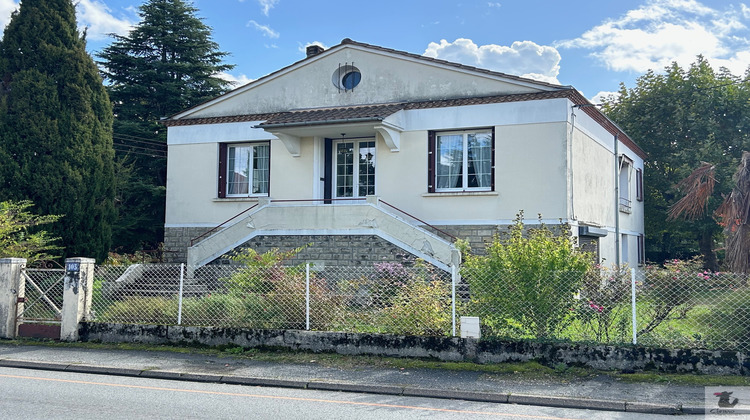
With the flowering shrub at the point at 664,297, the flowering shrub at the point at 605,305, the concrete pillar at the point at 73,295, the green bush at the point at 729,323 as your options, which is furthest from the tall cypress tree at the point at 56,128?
the green bush at the point at 729,323

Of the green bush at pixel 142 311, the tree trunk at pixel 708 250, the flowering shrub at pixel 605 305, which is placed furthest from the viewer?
the tree trunk at pixel 708 250

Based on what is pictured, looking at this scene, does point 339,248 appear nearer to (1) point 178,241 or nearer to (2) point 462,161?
(2) point 462,161

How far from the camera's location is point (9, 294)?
12117 mm

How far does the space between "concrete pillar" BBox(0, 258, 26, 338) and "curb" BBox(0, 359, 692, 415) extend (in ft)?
6.34

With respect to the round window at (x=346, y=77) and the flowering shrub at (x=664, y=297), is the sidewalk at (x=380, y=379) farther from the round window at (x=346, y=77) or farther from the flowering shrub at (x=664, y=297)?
the round window at (x=346, y=77)

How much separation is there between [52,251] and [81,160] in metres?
2.39

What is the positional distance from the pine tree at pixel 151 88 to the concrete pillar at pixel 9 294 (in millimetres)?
14283

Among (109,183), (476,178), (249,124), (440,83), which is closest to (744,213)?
(476,178)

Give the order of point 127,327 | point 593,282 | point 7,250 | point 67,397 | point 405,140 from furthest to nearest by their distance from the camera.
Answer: point 405,140 < point 7,250 < point 127,327 < point 593,282 < point 67,397

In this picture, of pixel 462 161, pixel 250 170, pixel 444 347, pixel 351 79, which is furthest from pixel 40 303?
pixel 462 161

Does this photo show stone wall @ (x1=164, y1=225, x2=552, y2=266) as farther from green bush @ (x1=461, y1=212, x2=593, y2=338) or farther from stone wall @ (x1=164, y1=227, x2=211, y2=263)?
green bush @ (x1=461, y1=212, x2=593, y2=338)

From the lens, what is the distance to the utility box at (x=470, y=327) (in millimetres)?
9633

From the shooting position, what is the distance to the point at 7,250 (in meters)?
13.6

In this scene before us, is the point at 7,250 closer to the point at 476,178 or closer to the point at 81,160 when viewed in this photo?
the point at 81,160
